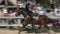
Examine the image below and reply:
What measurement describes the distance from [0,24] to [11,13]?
850 mm

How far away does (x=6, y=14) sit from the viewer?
13.0m

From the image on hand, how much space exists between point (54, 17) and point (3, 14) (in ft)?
8.99

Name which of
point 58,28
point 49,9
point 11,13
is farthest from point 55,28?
point 11,13

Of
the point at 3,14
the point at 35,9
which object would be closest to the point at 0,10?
the point at 3,14

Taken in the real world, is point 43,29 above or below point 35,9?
below

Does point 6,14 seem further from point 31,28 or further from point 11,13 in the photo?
point 31,28

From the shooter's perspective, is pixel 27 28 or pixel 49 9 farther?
pixel 49 9

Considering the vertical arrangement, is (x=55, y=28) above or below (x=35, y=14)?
below

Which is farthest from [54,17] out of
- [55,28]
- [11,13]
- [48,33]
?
[11,13]

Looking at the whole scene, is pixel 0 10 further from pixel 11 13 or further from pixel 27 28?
pixel 27 28

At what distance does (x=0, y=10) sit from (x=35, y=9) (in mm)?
1933

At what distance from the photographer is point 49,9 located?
13.5 m

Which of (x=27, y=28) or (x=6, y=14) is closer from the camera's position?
(x=27, y=28)

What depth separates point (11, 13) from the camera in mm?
13227
